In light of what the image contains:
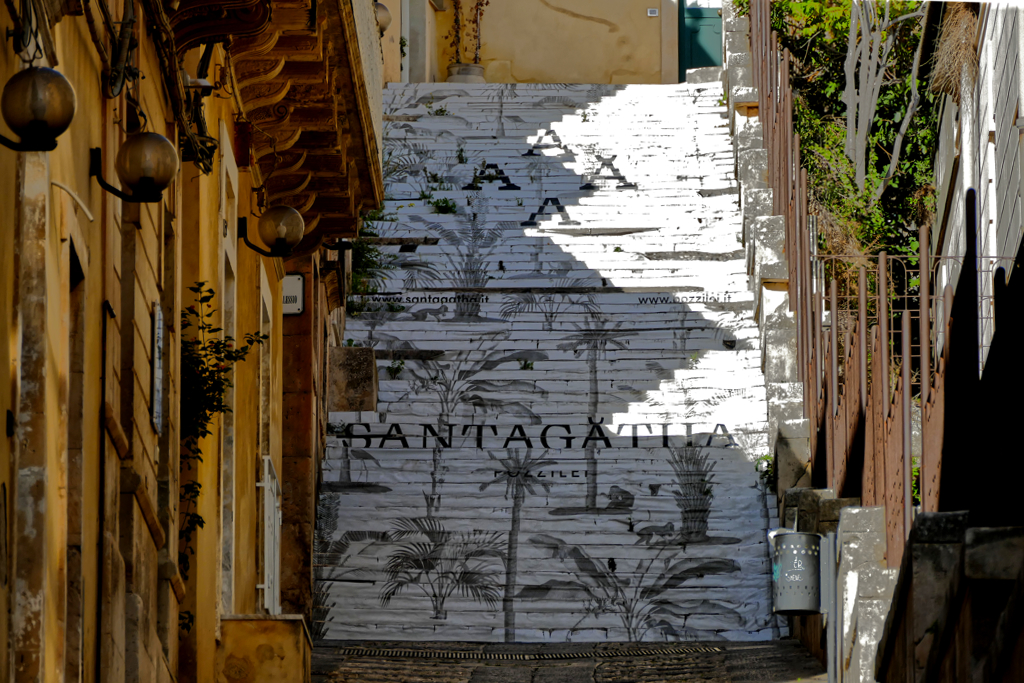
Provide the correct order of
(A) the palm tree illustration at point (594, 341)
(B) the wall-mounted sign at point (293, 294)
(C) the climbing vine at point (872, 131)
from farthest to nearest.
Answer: (C) the climbing vine at point (872, 131), (A) the palm tree illustration at point (594, 341), (B) the wall-mounted sign at point (293, 294)

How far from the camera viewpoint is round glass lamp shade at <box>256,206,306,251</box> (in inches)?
333

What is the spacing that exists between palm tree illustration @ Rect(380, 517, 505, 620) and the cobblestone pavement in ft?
2.44

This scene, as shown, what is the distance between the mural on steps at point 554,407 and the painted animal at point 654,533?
0.06ft

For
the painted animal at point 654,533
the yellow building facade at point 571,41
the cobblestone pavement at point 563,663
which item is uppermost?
the yellow building facade at point 571,41

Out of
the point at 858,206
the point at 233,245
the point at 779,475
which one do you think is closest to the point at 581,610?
the point at 779,475

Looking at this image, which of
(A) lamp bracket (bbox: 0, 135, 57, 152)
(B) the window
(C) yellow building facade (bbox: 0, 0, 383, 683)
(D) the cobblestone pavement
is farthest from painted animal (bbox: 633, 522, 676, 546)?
(A) lamp bracket (bbox: 0, 135, 57, 152)

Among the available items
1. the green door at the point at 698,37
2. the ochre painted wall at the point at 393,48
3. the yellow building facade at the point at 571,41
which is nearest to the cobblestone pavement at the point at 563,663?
the ochre painted wall at the point at 393,48

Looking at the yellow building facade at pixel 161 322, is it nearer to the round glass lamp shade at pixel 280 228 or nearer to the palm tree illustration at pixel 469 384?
the round glass lamp shade at pixel 280 228

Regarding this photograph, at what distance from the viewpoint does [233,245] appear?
388 inches

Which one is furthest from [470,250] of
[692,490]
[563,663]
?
[563,663]

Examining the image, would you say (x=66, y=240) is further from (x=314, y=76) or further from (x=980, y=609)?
(x=314, y=76)

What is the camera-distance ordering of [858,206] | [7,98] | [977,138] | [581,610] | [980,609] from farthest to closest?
[858,206] → [977,138] → [581,610] → [980,609] → [7,98]

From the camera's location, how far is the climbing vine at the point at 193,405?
7.85 metres

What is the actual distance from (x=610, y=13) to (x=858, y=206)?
33.8 ft
